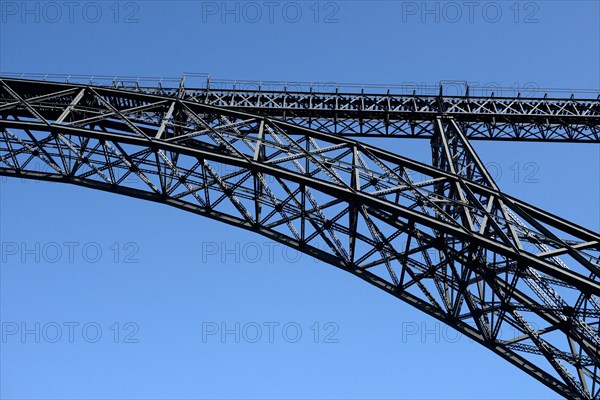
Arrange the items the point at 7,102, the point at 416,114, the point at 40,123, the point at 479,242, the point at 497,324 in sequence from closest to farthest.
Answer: the point at 479,242 → the point at 497,324 → the point at 40,123 → the point at 7,102 → the point at 416,114

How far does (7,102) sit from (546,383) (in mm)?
16241

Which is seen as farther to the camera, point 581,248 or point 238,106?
point 238,106

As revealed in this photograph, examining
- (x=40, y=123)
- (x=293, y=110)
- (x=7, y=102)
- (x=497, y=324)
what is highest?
(x=293, y=110)

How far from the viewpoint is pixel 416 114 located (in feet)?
78.9

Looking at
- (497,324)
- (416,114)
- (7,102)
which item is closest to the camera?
(497,324)

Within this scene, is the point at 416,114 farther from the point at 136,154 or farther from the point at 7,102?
the point at 7,102

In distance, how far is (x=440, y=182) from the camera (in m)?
18.0

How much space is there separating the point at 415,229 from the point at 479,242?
1990 millimetres

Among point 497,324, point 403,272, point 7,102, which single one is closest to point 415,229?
point 403,272

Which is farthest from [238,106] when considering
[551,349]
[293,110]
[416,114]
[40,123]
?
[551,349]

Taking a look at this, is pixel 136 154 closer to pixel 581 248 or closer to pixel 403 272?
pixel 403 272

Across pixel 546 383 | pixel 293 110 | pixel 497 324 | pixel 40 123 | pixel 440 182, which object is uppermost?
pixel 293 110

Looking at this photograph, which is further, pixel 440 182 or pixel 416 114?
pixel 416 114

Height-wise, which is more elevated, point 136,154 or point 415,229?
point 136,154
